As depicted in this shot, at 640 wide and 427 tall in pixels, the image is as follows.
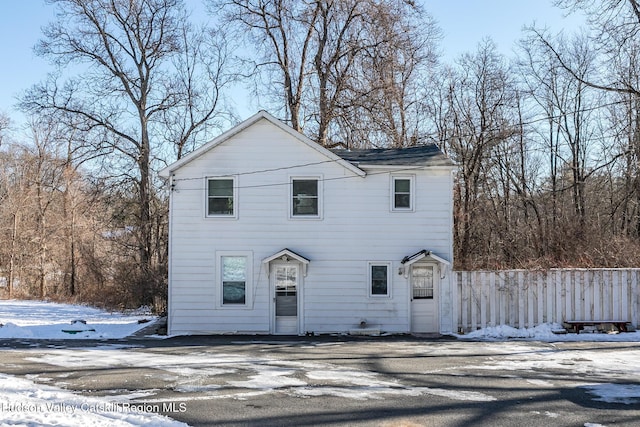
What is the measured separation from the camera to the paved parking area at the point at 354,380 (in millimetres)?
8703

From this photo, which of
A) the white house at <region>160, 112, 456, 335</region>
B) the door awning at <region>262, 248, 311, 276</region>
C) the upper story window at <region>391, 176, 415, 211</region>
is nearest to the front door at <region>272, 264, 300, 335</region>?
the white house at <region>160, 112, 456, 335</region>

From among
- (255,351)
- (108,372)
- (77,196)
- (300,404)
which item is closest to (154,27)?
(77,196)

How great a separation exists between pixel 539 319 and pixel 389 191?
6.10 meters

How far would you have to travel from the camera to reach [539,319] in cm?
1961

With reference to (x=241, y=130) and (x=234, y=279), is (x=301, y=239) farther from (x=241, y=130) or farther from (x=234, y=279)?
(x=241, y=130)

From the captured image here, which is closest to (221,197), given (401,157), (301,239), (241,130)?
(241,130)

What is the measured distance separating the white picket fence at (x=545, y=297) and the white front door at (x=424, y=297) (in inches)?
33.8

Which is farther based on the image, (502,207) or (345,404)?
(502,207)

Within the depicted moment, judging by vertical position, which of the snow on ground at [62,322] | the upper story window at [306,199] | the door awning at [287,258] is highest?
the upper story window at [306,199]

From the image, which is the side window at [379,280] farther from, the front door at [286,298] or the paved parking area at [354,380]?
the paved parking area at [354,380]

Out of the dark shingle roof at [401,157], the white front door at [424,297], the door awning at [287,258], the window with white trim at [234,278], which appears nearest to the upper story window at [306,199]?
the door awning at [287,258]

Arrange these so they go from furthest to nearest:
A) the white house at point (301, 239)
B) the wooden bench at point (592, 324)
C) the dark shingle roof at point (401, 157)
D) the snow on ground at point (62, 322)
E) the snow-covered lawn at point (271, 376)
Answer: the dark shingle roof at point (401, 157) < the white house at point (301, 239) < the snow on ground at point (62, 322) < the wooden bench at point (592, 324) < the snow-covered lawn at point (271, 376)

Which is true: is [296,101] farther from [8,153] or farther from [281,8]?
[8,153]

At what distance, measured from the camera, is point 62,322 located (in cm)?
2339
